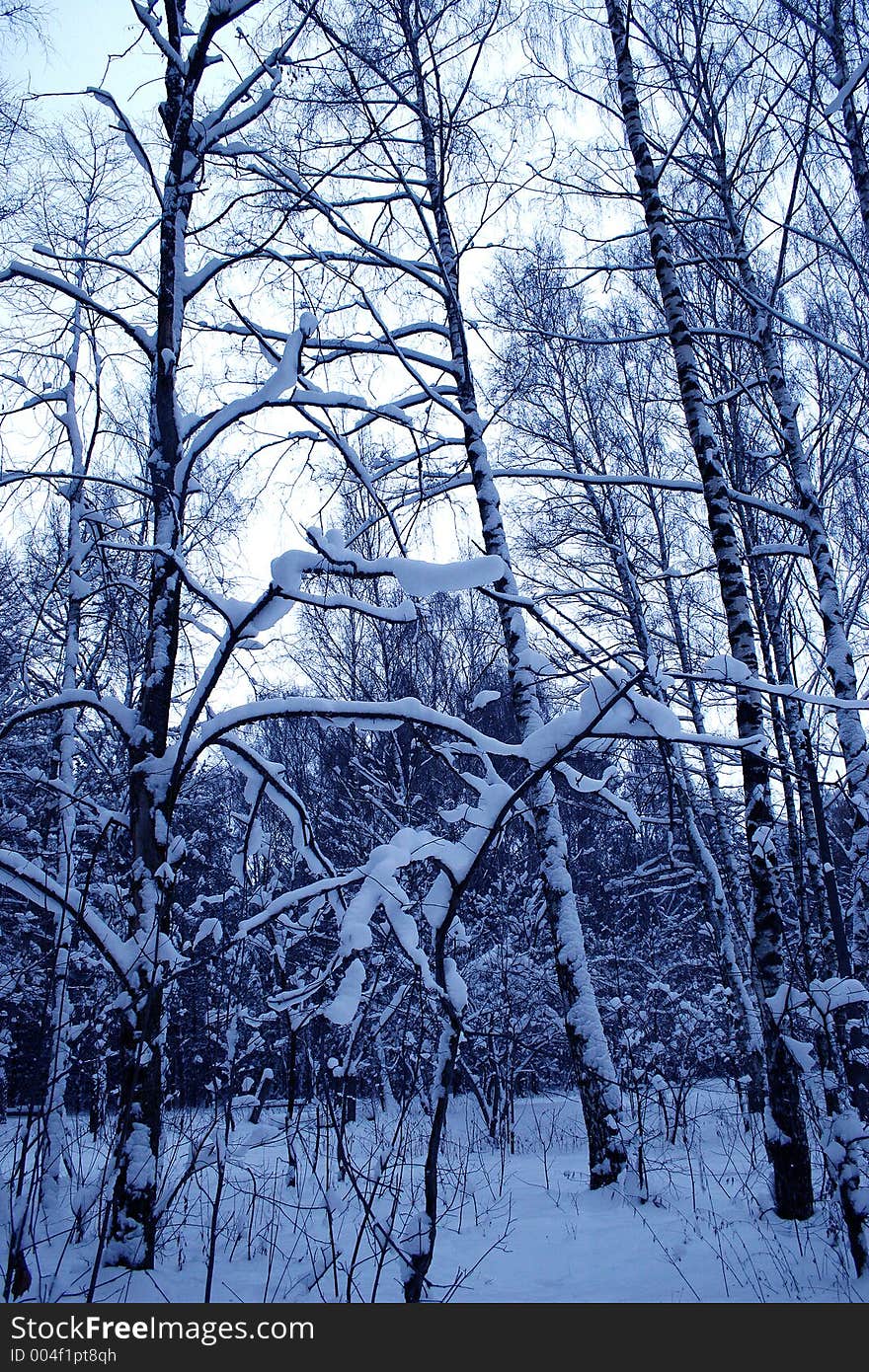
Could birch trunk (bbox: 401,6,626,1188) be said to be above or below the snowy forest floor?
above

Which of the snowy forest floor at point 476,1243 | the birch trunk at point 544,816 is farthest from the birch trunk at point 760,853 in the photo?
the birch trunk at point 544,816

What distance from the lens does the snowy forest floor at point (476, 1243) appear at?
3.01 meters

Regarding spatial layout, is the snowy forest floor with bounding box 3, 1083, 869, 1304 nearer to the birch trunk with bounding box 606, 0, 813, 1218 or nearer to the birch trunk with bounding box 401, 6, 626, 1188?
the birch trunk with bounding box 606, 0, 813, 1218

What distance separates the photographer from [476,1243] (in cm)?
405

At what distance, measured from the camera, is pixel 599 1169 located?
514 centimetres

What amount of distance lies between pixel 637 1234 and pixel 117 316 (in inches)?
215

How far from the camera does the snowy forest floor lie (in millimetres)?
3012

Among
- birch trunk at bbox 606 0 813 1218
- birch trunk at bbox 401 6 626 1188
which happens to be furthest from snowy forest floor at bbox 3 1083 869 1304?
birch trunk at bbox 401 6 626 1188

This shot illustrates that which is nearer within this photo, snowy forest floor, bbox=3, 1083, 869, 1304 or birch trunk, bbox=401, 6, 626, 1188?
snowy forest floor, bbox=3, 1083, 869, 1304

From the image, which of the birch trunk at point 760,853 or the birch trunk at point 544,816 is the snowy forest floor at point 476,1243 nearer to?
the birch trunk at point 760,853

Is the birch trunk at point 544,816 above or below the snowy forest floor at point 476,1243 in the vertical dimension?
A: above

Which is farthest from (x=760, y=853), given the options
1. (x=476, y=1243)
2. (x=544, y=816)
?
(x=476, y=1243)

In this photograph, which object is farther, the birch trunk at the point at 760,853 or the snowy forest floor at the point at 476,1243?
the birch trunk at the point at 760,853
